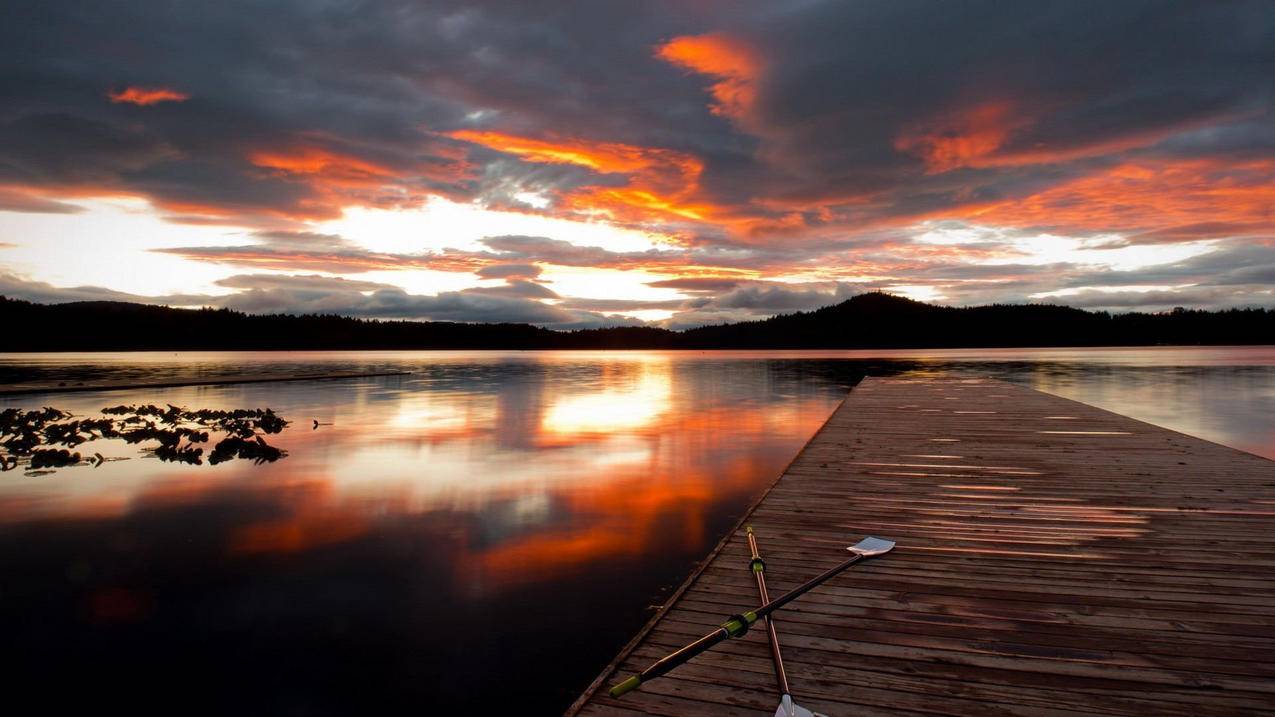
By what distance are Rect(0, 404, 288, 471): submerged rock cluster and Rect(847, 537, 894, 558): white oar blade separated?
17035 millimetres

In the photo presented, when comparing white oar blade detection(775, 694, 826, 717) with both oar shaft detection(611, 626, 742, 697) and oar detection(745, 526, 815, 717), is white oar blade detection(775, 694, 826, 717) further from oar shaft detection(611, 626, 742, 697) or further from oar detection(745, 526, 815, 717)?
oar shaft detection(611, 626, 742, 697)

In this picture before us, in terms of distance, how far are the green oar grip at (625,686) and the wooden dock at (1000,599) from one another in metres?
0.09

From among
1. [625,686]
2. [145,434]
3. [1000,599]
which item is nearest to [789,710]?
[625,686]

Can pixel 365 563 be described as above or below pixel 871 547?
below

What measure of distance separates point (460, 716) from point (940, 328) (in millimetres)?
216903

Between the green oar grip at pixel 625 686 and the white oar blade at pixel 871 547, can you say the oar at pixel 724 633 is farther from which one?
the white oar blade at pixel 871 547

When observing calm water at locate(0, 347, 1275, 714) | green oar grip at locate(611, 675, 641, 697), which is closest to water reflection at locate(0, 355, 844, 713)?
calm water at locate(0, 347, 1275, 714)

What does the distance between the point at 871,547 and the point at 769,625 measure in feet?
7.38

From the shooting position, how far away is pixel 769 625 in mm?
4609

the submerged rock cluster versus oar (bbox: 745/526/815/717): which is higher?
oar (bbox: 745/526/815/717)

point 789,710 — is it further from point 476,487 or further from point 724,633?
point 476,487

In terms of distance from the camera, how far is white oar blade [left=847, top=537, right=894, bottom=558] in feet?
20.5

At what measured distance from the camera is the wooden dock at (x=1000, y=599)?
385cm

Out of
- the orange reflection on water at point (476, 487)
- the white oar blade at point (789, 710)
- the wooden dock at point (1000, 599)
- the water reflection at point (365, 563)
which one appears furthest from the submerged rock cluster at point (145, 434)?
the white oar blade at point (789, 710)
